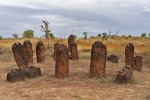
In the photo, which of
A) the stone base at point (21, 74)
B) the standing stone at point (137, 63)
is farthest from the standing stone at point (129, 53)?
the stone base at point (21, 74)

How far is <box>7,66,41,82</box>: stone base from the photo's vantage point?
1552 cm

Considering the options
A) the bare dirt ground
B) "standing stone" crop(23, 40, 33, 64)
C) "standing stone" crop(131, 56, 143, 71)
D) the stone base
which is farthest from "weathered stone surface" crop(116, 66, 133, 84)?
"standing stone" crop(23, 40, 33, 64)

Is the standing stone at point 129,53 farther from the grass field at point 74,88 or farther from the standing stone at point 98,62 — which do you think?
the standing stone at point 98,62

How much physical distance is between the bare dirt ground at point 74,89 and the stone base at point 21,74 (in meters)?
0.30

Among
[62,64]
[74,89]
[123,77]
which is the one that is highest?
[62,64]

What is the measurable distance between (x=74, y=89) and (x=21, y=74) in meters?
3.48

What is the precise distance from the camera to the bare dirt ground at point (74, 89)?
12.5 metres

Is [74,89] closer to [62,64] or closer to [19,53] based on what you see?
[62,64]

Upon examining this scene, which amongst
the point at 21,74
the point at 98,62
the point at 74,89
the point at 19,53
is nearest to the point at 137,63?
the point at 98,62

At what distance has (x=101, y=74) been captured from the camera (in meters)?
16.0

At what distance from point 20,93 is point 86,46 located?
28097 mm

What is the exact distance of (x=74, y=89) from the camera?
536 inches

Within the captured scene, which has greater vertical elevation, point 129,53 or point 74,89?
point 129,53

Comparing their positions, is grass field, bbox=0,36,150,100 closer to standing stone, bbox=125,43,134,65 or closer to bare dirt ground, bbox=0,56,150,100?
bare dirt ground, bbox=0,56,150,100
